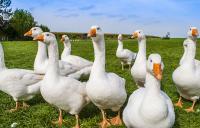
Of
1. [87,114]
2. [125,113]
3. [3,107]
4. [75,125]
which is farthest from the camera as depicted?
[3,107]

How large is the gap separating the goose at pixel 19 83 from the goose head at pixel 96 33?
2710mm

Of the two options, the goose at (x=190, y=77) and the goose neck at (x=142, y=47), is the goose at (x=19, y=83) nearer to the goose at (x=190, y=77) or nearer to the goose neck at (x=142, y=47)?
the goose neck at (x=142, y=47)

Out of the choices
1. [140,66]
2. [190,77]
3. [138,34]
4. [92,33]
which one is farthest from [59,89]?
[138,34]

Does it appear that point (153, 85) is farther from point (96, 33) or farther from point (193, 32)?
point (193, 32)

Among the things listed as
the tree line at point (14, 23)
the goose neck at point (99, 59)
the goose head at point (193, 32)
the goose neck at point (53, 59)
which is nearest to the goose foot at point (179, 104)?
the goose head at point (193, 32)

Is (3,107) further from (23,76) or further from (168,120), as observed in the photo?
(168,120)

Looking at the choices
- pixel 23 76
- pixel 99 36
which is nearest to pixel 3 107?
pixel 23 76

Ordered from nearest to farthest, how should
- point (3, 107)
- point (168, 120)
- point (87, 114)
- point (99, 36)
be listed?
point (168, 120), point (99, 36), point (87, 114), point (3, 107)

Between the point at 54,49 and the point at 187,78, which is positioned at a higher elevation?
the point at 54,49

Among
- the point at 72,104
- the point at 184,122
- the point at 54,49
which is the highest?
the point at 54,49

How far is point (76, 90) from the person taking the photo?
855 centimetres

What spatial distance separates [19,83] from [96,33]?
117 inches

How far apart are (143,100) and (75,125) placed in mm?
2372

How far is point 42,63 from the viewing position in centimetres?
1162
